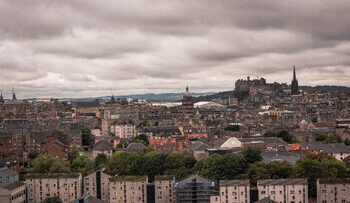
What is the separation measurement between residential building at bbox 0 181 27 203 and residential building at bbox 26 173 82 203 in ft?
2.84

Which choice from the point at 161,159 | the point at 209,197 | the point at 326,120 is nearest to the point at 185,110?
the point at 326,120

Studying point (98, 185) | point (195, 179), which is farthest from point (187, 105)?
point (195, 179)

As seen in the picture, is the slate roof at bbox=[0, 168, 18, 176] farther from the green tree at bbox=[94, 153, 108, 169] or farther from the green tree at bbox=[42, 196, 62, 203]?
the green tree at bbox=[94, 153, 108, 169]

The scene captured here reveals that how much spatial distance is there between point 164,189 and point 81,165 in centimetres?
1758

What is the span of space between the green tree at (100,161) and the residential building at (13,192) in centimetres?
1359

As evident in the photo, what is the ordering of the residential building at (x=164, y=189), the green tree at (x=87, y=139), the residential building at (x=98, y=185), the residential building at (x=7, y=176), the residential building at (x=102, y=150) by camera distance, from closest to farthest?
1. the residential building at (x=164, y=189)
2. the residential building at (x=7, y=176)
3. the residential building at (x=98, y=185)
4. the residential building at (x=102, y=150)
5. the green tree at (x=87, y=139)

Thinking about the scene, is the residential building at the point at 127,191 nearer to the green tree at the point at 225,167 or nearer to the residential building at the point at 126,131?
the green tree at the point at 225,167

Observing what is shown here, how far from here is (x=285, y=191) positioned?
52.2 m

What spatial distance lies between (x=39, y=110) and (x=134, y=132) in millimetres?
60538

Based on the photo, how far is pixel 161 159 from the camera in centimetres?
6512

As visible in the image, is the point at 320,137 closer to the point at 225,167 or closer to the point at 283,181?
the point at 225,167

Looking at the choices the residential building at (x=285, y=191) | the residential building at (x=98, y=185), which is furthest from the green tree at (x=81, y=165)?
the residential building at (x=285, y=191)

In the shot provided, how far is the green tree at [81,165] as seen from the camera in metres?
65.5

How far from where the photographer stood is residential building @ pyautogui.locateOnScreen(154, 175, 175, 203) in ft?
183
